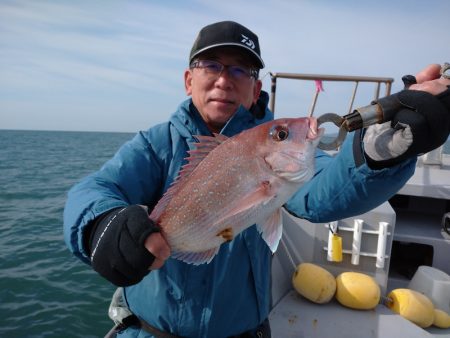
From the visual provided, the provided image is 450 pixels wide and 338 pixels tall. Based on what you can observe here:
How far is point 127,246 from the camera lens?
173 cm

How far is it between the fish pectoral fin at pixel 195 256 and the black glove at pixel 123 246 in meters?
0.26

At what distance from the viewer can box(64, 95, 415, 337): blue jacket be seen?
2000mm

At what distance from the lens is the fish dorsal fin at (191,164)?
2045mm

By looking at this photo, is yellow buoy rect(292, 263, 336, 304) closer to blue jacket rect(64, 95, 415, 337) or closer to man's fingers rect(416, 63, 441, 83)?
blue jacket rect(64, 95, 415, 337)

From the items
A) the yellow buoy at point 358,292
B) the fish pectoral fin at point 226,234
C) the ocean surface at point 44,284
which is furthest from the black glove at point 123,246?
the ocean surface at point 44,284

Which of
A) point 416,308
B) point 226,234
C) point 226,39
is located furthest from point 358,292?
point 226,39

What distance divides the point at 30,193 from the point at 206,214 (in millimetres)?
18007

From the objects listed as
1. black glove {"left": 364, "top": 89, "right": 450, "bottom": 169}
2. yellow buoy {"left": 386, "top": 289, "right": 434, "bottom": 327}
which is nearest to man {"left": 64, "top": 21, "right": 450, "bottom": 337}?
black glove {"left": 364, "top": 89, "right": 450, "bottom": 169}

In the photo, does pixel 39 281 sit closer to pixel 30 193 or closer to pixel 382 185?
pixel 382 185

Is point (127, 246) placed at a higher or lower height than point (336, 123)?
lower

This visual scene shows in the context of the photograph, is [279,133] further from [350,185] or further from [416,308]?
[416,308]

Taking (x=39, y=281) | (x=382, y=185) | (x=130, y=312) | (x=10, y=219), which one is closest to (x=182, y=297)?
(x=130, y=312)

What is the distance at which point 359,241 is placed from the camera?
16.0ft

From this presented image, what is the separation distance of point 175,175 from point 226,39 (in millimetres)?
1092
